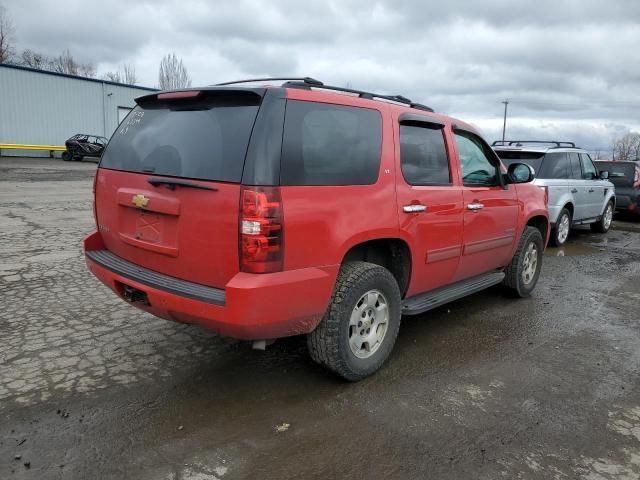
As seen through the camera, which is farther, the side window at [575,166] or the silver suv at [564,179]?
the side window at [575,166]

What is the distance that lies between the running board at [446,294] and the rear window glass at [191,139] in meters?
1.79

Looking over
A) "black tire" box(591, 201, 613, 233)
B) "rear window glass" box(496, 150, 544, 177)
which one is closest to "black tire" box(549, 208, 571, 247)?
"rear window glass" box(496, 150, 544, 177)

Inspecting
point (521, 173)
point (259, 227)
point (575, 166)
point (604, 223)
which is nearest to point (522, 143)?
point (575, 166)

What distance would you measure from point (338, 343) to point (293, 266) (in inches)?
26.8

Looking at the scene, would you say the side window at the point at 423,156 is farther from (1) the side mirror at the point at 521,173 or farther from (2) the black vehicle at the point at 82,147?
(2) the black vehicle at the point at 82,147

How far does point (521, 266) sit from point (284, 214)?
3.62 metres

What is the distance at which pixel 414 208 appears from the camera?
3.71 metres

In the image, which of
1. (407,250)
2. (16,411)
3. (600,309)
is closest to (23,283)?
(16,411)

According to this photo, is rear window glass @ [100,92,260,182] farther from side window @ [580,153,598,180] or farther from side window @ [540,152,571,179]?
side window @ [580,153,598,180]

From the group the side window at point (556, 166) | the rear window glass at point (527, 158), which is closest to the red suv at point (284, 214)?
the rear window glass at point (527, 158)

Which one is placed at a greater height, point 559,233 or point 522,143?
point 522,143

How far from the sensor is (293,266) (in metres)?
2.94

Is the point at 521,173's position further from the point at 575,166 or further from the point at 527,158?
the point at 575,166

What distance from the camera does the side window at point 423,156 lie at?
3.78m
